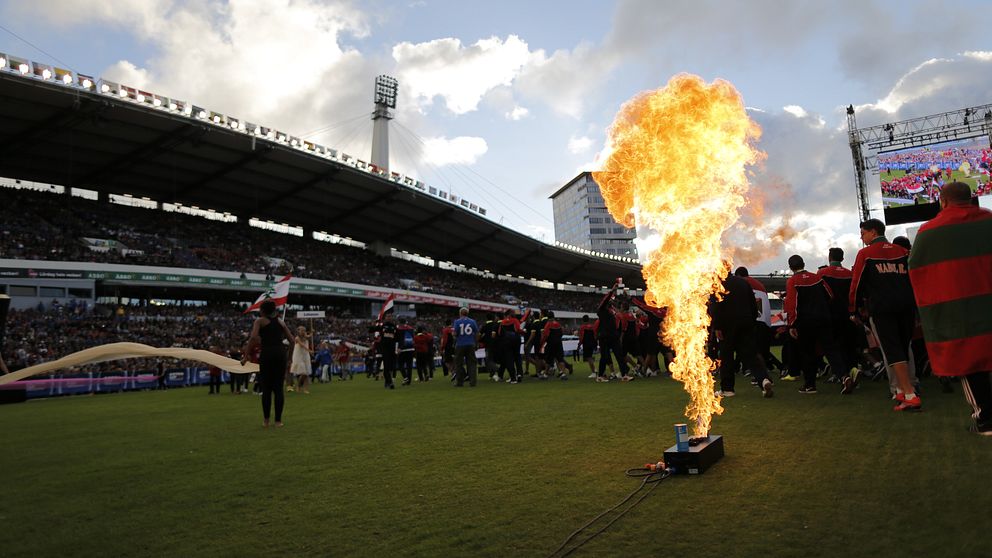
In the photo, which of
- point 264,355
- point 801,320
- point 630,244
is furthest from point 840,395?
point 630,244

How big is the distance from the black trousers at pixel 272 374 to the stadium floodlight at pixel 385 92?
5272 cm

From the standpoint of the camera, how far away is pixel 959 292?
414 centimetres

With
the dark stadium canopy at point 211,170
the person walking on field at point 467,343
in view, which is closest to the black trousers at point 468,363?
the person walking on field at point 467,343

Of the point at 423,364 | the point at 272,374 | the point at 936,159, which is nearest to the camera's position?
the point at 272,374

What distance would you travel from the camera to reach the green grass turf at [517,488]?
2.84 m

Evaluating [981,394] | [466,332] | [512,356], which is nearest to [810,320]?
[981,394]

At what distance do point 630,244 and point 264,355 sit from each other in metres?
126

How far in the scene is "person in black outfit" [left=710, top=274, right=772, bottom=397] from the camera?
8.06m

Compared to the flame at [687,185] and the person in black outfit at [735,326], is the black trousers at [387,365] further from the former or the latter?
the flame at [687,185]

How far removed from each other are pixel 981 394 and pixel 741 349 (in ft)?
13.0

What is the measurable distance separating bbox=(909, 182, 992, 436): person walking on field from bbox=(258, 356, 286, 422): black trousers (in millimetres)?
7123

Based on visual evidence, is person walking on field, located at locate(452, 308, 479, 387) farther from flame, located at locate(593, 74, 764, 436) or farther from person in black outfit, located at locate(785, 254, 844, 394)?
flame, located at locate(593, 74, 764, 436)

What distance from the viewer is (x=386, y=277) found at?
49.5 meters

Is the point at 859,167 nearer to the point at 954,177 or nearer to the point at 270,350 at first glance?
the point at 954,177
